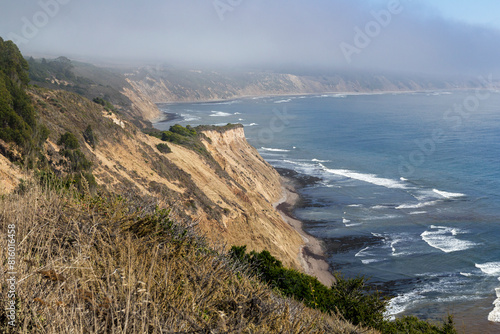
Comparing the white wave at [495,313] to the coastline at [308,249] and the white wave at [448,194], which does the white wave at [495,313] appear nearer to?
the coastline at [308,249]

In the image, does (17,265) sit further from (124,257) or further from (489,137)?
(489,137)

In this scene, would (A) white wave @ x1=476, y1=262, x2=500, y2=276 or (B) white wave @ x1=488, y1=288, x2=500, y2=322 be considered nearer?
(B) white wave @ x1=488, y1=288, x2=500, y2=322

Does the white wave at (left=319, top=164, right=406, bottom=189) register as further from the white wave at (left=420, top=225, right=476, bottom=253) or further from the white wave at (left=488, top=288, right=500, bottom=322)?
the white wave at (left=488, top=288, right=500, bottom=322)

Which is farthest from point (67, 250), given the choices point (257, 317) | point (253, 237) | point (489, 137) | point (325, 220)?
point (489, 137)

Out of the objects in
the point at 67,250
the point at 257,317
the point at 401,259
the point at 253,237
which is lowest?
the point at 401,259

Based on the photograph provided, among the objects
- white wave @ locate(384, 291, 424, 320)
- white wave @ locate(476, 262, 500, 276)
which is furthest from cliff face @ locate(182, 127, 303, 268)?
white wave @ locate(476, 262, 500, 276)

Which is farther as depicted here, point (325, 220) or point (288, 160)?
point (288, 160)
